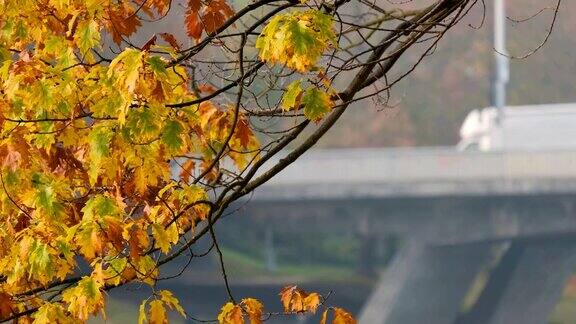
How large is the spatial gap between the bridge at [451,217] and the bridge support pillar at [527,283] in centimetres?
5

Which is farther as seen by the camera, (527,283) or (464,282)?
(464,282)

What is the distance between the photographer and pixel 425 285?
55.4 m

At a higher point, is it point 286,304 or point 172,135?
point 172,135

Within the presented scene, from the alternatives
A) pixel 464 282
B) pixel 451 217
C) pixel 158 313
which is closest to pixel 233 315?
pixel 158 313

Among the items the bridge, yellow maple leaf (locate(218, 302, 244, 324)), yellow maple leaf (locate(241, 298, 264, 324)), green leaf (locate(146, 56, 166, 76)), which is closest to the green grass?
the bridge

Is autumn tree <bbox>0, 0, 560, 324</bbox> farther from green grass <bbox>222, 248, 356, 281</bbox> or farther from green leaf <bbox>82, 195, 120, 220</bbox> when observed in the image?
green grass <bbox>222, 248, 356, 281</bbox>

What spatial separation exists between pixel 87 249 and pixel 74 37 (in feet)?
3.77

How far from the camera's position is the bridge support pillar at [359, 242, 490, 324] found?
55156 millimetres

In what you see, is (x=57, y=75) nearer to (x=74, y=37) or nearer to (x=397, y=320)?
(x=74, y=37)

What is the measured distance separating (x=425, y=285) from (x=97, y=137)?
161ft

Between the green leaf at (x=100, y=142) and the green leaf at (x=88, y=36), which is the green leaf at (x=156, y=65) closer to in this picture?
the green leaf at (x=100, y=142)

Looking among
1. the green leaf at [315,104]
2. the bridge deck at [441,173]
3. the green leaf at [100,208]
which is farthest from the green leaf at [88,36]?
the bridge deck at [441,173]

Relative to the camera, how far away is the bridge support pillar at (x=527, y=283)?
2194 inches

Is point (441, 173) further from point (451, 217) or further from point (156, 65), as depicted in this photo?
point (156, 65)
